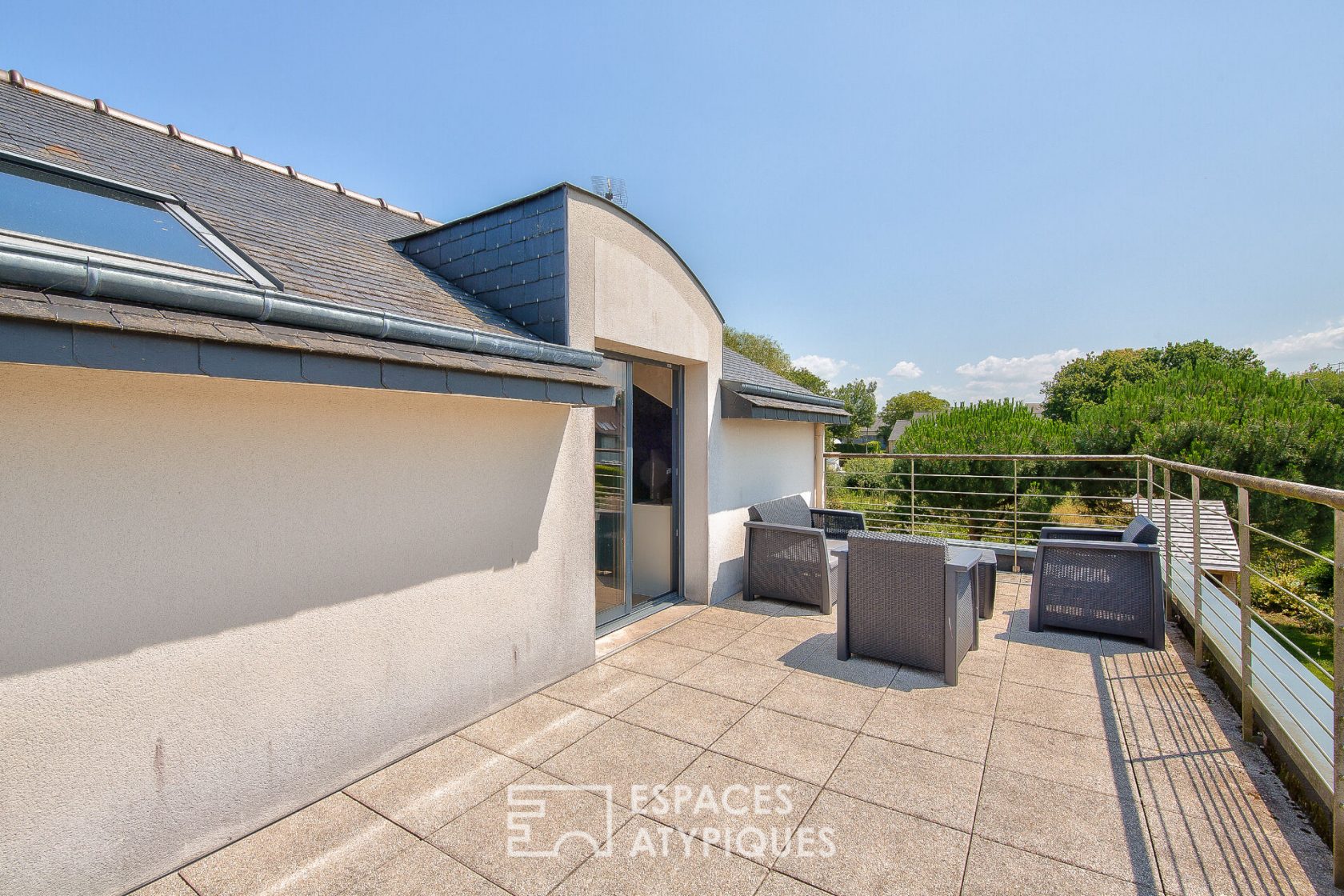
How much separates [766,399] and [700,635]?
11.7 feet

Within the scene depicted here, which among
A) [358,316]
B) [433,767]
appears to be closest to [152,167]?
[358,316]

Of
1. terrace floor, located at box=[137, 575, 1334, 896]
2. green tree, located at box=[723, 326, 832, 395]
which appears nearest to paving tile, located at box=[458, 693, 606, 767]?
terrace floor, located at box=[137, 575, 1334, 896]

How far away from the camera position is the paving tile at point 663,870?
255cm

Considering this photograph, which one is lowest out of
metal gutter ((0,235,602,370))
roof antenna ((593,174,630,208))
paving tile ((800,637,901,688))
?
paving tile ((800,637,901,688))

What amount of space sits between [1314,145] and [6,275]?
19060 mm

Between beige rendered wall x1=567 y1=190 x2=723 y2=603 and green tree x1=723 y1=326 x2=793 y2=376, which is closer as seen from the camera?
beige rendered wall x1=567 y1=190 x2=723 y2=603

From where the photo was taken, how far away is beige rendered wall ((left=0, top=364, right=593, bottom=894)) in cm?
236

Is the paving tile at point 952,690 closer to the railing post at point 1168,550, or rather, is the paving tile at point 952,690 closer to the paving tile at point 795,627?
the paving tile at point 795,627

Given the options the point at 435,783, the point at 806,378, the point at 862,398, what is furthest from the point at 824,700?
the point at 862,398

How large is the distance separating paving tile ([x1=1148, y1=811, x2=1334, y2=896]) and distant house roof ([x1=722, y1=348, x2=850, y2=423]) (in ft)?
17.9

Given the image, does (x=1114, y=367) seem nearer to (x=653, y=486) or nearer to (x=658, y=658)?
(x=653, y=486)

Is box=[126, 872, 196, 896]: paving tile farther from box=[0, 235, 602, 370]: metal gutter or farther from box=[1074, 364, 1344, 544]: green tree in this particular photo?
box=[1074, 364, 1344, 544]: green tree

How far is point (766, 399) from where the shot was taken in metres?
8.00

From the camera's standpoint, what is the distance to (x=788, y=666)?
518cm
